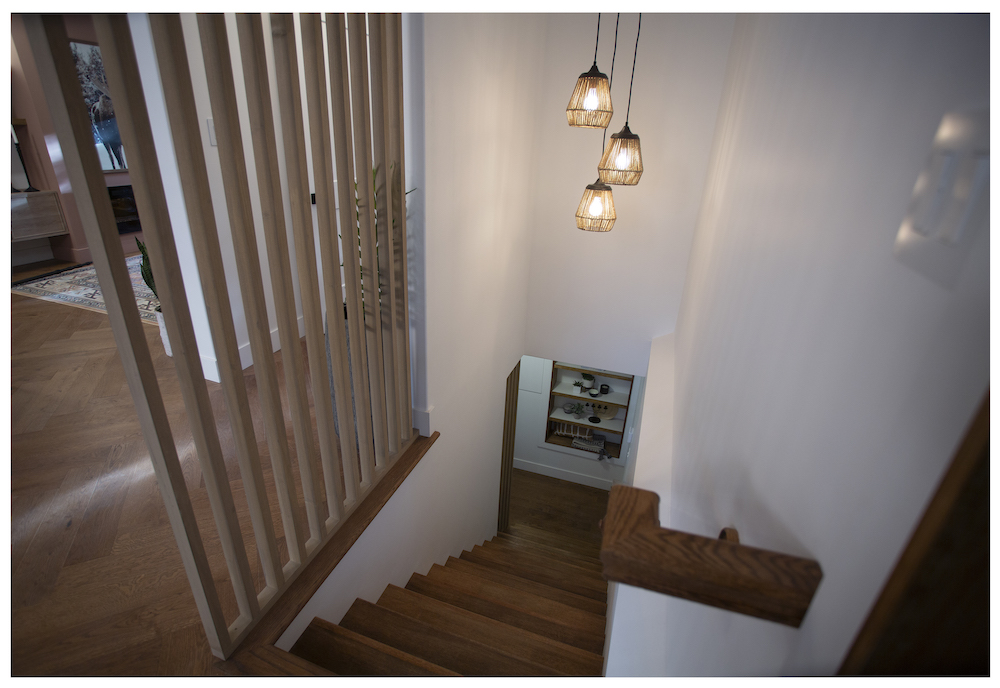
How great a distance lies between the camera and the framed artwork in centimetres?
446

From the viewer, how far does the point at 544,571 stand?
11.1ft

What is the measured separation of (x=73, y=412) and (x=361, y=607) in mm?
1679

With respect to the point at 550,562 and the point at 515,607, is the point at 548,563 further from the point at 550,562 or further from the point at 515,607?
the point at 515,607

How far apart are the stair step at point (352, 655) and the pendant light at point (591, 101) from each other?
2.41 metres

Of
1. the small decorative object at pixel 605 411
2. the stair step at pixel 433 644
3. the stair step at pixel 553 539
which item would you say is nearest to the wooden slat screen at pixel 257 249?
the stair step at pixel 433 644

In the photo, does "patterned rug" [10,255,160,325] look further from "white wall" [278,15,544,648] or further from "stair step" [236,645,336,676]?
"stair step" [236,645,336,676]

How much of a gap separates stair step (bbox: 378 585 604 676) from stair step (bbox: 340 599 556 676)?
0.04 m

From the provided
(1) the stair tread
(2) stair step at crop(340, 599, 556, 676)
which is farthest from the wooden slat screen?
(1) the stair tread

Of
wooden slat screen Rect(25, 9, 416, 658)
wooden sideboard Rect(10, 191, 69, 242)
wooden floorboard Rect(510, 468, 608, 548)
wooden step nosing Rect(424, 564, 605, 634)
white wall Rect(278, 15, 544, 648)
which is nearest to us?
wooden slat screen Rect(25, 9, 416, 658)

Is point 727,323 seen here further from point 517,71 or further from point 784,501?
point 517,71

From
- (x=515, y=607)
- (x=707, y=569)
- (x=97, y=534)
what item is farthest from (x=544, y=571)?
(x=707, y=569)

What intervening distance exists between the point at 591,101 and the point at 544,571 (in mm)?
2873

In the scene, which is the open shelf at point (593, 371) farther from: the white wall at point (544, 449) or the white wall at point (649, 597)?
the white wall at point (649, 597)
